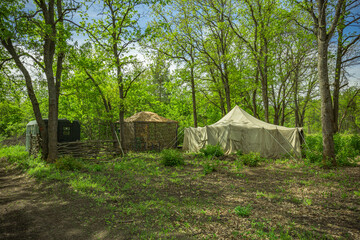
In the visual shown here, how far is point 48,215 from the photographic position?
4074mm

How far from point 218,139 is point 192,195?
8024mm

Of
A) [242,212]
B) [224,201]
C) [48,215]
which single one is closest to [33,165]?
[48,215]

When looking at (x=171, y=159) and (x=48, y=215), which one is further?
(x=171, y=159)

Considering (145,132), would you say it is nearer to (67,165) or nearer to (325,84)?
(67,165)

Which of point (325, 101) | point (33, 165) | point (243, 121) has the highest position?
point (325, 101)

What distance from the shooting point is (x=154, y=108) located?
24750 millimetres

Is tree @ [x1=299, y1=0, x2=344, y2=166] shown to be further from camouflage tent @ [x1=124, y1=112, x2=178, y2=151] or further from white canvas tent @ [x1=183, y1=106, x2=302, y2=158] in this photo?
camouflage tent @ [x1=124, y1=112, x2=178, y2=151]

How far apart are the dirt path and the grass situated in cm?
26

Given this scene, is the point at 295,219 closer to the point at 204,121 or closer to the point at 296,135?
the point at 296,135

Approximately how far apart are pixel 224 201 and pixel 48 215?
3.85m

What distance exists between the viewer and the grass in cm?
337

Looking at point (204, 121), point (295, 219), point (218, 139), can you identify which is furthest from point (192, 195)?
point (204, 121)

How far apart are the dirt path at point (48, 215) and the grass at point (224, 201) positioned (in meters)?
0.26

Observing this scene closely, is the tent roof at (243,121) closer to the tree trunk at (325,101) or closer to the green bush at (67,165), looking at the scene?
the tree trunk at (325,101)
